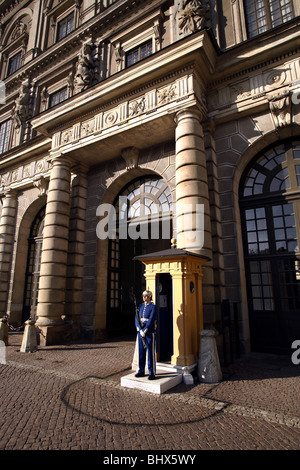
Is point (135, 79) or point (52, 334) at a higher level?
point (135, 79)

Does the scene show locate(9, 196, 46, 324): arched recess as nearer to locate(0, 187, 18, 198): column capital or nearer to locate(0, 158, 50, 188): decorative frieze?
locate(0, 158, 50, 188): decorative frieze

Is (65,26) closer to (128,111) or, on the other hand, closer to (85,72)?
(85,72)

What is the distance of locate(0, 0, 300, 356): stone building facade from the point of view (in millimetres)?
8133

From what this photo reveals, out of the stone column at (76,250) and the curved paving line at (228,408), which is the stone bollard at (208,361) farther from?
the stone column at (76,250)

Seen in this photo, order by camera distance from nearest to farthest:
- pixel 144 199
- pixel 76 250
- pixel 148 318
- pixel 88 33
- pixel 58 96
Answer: pixel 148 318, pixel 144 199, pixel 76 250, pixel 88 33, pixel 58 96

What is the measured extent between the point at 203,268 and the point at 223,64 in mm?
6949

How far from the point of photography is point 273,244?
27.5ft

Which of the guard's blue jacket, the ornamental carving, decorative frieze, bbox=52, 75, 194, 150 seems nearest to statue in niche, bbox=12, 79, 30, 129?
decorative frieze, bbox=52, 75, 194, 150

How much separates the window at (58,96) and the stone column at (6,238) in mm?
5843

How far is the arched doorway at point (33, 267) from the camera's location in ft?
48.0

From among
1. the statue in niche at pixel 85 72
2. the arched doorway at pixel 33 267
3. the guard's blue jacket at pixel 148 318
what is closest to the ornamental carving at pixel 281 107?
the guard's blue jacket at pixel 148 318

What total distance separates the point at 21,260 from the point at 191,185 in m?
11.7

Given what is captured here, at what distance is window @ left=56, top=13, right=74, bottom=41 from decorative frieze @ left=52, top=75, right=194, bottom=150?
30.0 ft

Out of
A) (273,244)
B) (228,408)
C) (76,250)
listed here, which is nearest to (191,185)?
(273,244)
